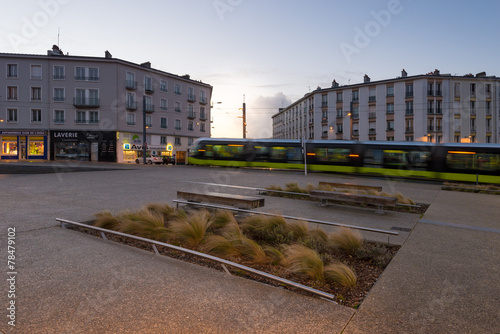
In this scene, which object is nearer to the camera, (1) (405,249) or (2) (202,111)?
(1) (405,249)

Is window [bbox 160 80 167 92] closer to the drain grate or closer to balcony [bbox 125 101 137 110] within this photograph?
balcony [bbox 125 101 137 110]

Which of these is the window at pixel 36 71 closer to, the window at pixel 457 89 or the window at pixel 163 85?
the window at pixel 163 85

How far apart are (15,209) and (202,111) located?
5078 centimetres

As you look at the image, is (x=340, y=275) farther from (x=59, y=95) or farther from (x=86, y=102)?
(x=59, y=95)

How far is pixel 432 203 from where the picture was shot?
10297mm

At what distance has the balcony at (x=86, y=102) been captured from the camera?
4294 centimetres

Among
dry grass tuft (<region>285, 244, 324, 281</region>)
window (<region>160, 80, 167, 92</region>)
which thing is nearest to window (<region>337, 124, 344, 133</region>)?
window (<region>160, 80, 167, 92</region>)

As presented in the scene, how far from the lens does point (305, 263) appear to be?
3836 millimetres

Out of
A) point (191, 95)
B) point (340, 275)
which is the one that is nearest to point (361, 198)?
point (340, 275)

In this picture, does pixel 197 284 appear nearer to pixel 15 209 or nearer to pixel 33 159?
pixel 15 209

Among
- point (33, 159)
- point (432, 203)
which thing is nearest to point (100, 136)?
point (33, 159)

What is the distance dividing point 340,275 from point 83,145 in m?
46.9

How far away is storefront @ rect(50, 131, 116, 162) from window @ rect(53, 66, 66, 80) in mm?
7755

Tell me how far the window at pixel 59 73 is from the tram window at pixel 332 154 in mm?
38424
